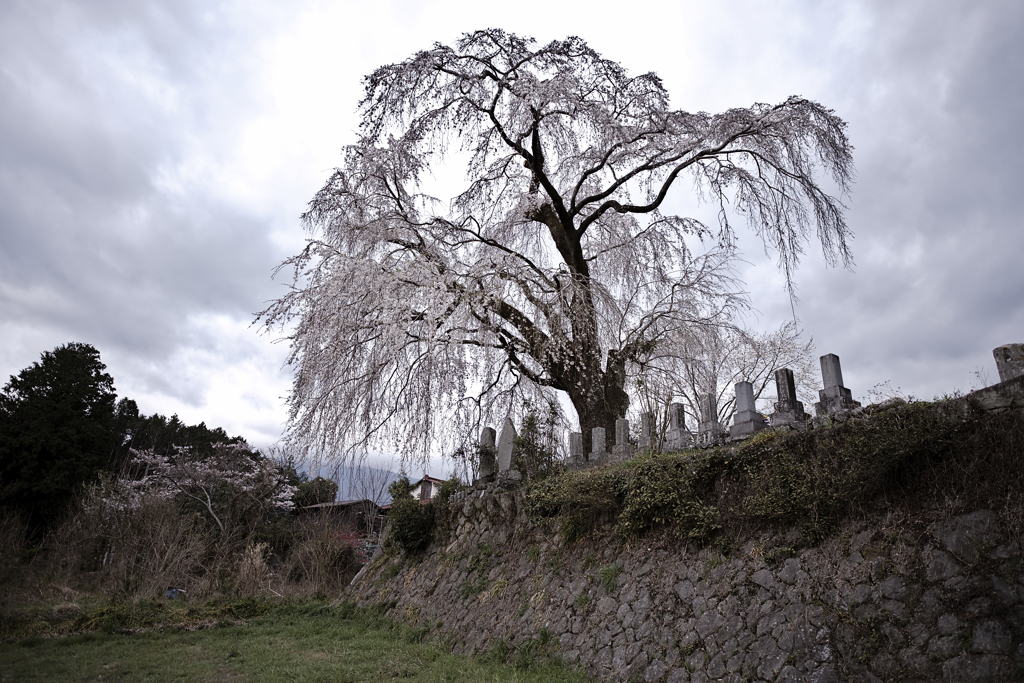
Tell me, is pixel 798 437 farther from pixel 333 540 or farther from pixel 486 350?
pixel 333 540

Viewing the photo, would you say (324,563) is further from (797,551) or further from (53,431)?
(53,431)

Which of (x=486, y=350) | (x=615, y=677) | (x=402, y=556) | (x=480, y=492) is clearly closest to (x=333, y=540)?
(x=402, y=556)

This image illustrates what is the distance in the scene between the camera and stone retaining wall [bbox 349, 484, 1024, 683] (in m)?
3.47

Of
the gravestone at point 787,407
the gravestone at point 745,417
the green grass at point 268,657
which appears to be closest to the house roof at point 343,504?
the green grass at point 268,657

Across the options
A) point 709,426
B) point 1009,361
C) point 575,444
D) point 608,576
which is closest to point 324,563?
point 575,444

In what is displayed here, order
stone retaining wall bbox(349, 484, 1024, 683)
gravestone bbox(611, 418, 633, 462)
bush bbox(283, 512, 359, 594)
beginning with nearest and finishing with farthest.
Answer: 1. stone retaining wall bbox(349, 484, 1024, 683)
2. gravestone bbox(611, 418, 633, 462)
3. bush bbox(283, 512, 359, 594)

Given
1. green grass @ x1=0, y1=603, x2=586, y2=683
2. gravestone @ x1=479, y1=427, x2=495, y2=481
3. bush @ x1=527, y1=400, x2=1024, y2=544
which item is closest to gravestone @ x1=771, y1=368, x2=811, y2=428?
bush @ x1=527, y1=400, x2=1024, y2=544

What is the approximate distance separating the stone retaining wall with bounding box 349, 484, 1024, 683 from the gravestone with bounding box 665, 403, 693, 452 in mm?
1369

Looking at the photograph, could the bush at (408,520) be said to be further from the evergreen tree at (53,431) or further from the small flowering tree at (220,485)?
the evergreen tree at (53,431)

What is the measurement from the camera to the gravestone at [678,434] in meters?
6.61

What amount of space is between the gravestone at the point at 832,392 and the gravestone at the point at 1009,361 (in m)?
1.15

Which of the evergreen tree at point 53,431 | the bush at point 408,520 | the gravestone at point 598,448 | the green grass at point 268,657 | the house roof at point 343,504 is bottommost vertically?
the green grass at point 268,657

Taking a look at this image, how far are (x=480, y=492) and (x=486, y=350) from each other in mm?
2666

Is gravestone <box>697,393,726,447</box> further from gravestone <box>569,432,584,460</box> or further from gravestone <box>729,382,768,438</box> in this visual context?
gravestone <box>569,432,584,460</box>
